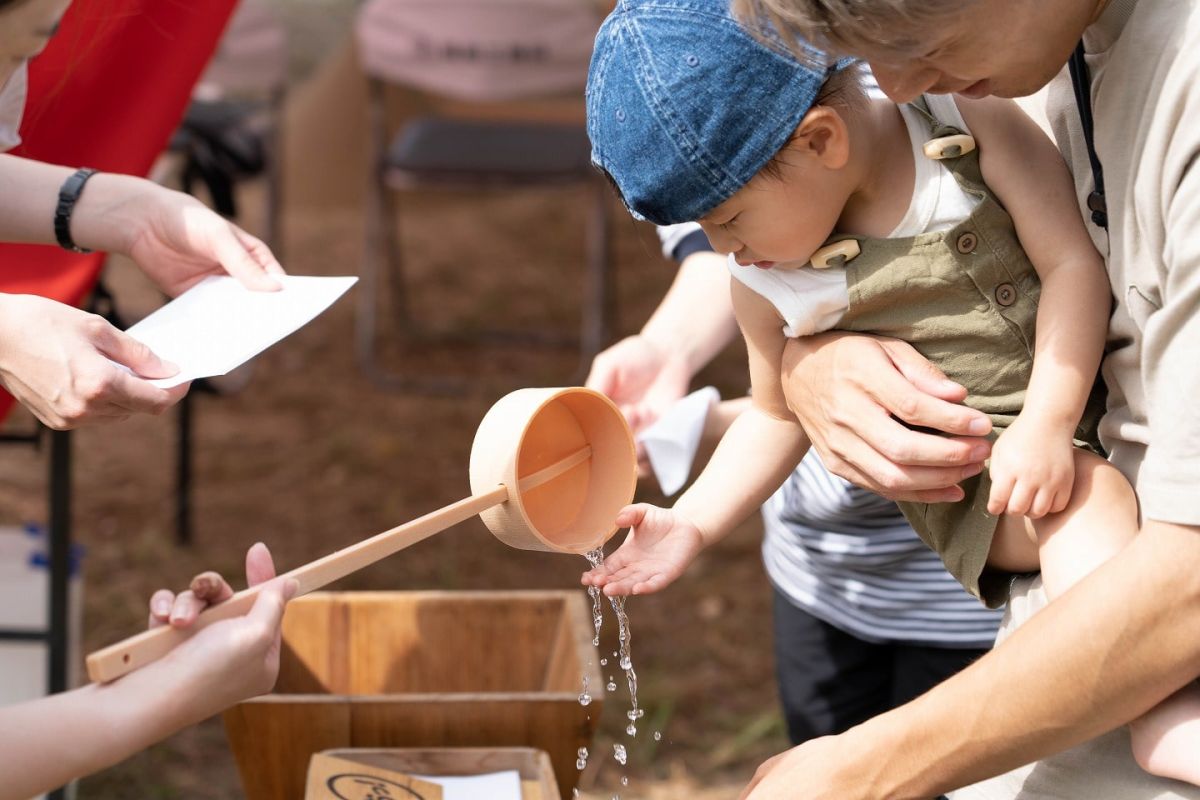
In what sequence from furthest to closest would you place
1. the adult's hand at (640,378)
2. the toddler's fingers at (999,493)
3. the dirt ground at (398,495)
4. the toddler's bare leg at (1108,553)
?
the dirt ground at (398,495) < the adult's hand at (640,378) < the toddler's fingers at (999,493) < the toddler's bare leg at (1108,553)

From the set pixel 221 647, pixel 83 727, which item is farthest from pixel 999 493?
pixel 83 727

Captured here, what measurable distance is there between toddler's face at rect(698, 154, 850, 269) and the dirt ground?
1600 millimetres

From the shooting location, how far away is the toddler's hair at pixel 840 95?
1185 mm

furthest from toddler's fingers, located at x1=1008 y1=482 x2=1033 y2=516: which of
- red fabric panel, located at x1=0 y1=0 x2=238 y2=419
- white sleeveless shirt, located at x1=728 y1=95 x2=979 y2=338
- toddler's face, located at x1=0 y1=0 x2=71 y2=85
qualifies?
red fabric panel, located at x1=0 y1=0 x2=238 y2=419

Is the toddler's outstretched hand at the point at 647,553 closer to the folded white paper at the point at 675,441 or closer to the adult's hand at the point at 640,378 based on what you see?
the folded white paper at the point at 675,441

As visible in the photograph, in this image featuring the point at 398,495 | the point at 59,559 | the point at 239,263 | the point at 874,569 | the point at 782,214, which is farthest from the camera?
the point at 398,495

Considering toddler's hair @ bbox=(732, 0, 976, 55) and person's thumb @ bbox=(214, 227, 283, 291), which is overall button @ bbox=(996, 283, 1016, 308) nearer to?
toddler's hair @ bbox=(732, 0, 976, 55)

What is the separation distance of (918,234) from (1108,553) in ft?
1.05

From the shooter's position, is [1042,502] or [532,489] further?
[532,489]

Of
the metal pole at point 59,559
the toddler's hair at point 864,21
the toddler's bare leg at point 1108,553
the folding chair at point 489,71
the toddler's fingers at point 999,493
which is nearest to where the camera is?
the toddler's hair at point 864,21

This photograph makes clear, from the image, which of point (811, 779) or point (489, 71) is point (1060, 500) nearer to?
point (811, 779)

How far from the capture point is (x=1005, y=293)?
4.07 feet

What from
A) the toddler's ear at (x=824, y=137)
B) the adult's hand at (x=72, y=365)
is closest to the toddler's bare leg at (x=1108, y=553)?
the toddler's ear at (x=824, y=137)

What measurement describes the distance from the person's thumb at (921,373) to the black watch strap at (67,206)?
2.98ft
